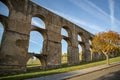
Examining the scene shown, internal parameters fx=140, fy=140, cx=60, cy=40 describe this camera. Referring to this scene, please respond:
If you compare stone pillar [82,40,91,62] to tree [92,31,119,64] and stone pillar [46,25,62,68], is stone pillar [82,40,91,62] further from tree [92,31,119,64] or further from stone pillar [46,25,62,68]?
stone pillar [46,25,62,68]

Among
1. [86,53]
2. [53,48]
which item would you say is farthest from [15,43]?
[86,53]

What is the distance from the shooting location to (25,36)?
61.2 feet

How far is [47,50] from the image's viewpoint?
21.3 meters

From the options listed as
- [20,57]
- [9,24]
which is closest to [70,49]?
[20,57]

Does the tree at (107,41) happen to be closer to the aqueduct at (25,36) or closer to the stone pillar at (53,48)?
the aqueduct at (25,36)

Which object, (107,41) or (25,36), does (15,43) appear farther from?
(107,41)

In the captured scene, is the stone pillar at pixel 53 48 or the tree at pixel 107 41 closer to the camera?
the stone pillar at pixel 53 48

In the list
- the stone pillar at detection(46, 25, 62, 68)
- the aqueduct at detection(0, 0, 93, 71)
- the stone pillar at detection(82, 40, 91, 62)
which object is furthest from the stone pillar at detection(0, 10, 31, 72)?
the stone pillar at detection(82, 40, 91, 62)

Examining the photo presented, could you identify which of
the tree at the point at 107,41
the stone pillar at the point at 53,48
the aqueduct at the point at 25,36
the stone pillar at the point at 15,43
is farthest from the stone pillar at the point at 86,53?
the stone pillar at the point at 15,43

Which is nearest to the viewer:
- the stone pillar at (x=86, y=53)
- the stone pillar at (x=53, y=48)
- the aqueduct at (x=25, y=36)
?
the aqueduct at (x=25, y=36)

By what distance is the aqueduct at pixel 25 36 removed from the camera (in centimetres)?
1655

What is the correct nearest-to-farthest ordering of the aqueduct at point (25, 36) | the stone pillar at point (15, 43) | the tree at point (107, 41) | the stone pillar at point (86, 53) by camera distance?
the stone pillar at point (15, 43)
the aqueduct at point (25, 36)
the tree at point (107, 41)
the stone pillar at point (86, 53)

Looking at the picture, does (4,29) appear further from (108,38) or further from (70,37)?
(108,38)

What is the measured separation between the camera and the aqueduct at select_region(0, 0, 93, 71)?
651 inches
